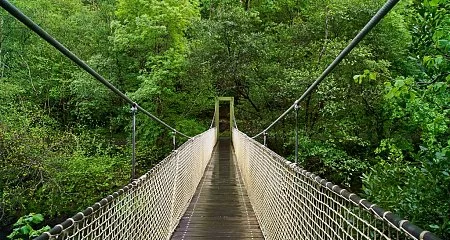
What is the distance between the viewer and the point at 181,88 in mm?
9586

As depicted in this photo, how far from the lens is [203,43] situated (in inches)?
350

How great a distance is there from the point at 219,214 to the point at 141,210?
1.49 m

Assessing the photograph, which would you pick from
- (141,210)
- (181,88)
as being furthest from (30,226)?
(181,88)

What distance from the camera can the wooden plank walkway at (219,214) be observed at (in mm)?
2699

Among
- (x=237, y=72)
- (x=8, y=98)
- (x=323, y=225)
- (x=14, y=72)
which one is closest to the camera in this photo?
(x=323, y=225)

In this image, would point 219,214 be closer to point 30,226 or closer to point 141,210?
point 30,226

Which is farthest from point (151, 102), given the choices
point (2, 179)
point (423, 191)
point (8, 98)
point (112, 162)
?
point (423, 191)

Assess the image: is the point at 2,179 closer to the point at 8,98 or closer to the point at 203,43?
the point at 8,98

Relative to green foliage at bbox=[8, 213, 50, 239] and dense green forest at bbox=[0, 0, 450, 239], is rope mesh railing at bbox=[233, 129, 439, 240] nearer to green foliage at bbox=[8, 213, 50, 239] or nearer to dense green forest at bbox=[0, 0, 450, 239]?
green foliage at bbox=[8, 213, 50, 239]

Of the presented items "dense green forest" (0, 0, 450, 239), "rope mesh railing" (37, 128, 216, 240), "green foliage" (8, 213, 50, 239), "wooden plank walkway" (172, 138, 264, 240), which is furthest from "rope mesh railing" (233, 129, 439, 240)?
"dense green forest" (0, 0, 450, 239)

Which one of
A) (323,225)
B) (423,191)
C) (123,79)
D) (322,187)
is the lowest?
(423,191)

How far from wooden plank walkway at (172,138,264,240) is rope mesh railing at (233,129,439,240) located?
163 mm

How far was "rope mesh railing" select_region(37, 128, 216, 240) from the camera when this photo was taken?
1.10 metres

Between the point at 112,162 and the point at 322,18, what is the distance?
464cm
